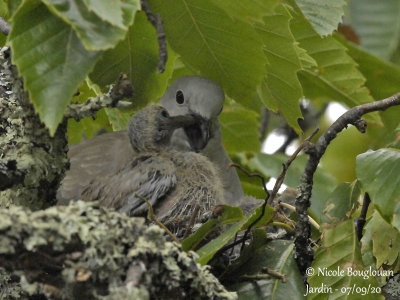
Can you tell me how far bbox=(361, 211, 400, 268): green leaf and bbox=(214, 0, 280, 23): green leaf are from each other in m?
0.74

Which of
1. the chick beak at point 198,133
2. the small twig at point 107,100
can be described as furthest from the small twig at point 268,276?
the chick beak at point 198,133

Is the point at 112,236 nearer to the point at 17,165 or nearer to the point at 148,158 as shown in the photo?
the point at 17,165

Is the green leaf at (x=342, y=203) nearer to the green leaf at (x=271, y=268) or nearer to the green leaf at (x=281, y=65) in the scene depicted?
the green leaf at (x=271, y=268)

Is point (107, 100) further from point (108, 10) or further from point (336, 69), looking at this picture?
point (336, 69)

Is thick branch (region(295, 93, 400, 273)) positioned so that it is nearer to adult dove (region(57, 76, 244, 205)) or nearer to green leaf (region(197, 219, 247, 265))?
green leaf (region(197, 219, 247, 265))

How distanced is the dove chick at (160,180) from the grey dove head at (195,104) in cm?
10

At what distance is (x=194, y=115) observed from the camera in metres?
2.89

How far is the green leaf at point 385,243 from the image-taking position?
6.87 ft

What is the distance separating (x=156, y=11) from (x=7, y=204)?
73 centimetres

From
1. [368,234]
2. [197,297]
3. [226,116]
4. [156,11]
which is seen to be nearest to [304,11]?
[156,11]

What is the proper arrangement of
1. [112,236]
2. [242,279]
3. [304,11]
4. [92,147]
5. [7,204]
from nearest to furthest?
1. [112,236]
2. [7,204]
3. [242,279]
4. [304,11]
5. [92,147]

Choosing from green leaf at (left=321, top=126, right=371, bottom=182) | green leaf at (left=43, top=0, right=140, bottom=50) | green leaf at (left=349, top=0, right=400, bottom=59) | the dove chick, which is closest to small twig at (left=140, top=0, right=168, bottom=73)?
green leaf at (left=43, top=0, right=140, bottom=50)

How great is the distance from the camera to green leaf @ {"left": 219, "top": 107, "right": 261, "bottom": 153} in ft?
11.9

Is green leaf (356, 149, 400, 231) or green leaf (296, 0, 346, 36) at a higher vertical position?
green leaf (296, 0, 346, 36)
